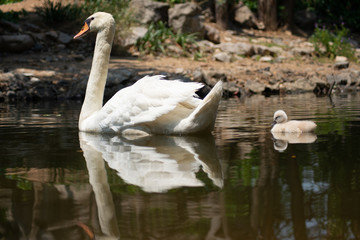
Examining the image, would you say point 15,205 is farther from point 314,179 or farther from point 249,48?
point 249,48

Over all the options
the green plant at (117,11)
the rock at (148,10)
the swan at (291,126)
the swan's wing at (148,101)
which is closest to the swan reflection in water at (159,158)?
the swan's wing at (148,101)

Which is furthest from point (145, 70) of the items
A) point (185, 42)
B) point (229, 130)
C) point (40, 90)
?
point (229, 130)

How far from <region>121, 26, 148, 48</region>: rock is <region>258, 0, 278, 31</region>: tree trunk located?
7617 millimetres

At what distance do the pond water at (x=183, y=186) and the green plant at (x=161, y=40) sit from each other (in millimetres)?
11840

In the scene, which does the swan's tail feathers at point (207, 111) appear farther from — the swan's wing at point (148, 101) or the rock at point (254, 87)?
the rock at point (254, 87)

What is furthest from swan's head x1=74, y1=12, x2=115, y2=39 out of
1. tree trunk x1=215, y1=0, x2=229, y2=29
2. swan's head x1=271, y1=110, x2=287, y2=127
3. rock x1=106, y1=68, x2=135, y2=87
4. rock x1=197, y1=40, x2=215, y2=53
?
tree trunk x1=215, y1=0, x2=229, y2=29

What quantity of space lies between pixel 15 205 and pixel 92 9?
15.7 metres

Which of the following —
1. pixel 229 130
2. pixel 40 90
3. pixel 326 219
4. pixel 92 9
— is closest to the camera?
pixel 326 219

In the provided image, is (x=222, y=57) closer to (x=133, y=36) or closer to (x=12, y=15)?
(x=133, y=36)

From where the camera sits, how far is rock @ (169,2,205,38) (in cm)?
1981

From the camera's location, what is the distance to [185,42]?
1897 cm

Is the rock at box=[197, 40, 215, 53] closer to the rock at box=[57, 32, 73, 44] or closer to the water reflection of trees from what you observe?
the rock at box=[57, 32, 73, 44]

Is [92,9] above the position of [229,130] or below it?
above

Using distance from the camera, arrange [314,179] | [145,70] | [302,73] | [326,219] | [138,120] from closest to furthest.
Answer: [326,219] < [314,179] < [138,120] < [145,70] < [302,73]
